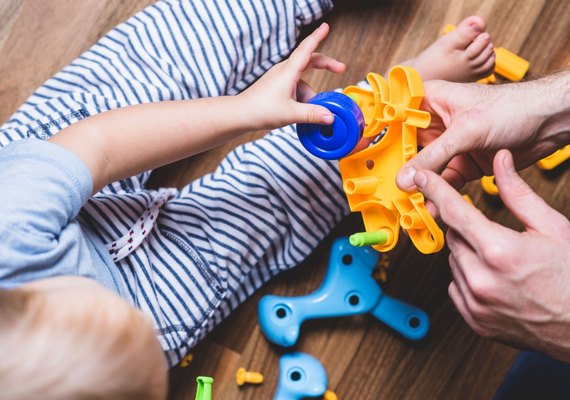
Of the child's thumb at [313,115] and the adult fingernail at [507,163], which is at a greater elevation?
the child's thumb at [313,115]

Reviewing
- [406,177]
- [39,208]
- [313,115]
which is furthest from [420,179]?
[39,208]

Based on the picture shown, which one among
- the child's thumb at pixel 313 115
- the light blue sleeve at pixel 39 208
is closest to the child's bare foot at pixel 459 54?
the child's thumb at pixel 313 115

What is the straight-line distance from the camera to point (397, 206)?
673 millimetres

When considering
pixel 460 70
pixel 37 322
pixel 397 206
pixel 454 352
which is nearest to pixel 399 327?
pixel 454 352

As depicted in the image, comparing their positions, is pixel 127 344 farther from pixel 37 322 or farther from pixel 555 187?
pixel 555 187

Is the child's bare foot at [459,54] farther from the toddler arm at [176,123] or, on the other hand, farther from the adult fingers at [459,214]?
the adult fingers at [459,214]

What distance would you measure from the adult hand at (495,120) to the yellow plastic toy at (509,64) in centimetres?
20

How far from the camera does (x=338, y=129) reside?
669 millimetres

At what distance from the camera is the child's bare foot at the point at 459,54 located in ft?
2.81

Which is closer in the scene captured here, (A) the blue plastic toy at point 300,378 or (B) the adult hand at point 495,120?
(B) the adult hand at point 495,120

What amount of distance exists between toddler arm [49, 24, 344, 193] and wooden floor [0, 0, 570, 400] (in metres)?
0.20

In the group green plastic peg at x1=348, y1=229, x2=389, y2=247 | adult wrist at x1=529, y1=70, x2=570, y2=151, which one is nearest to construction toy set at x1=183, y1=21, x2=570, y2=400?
green plastic peg at x1=348, y1=229, x2=389, y2=247

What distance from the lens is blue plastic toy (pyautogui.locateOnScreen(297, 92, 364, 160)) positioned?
0.66 meters

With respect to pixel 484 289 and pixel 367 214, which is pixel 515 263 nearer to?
pixel 484 289
